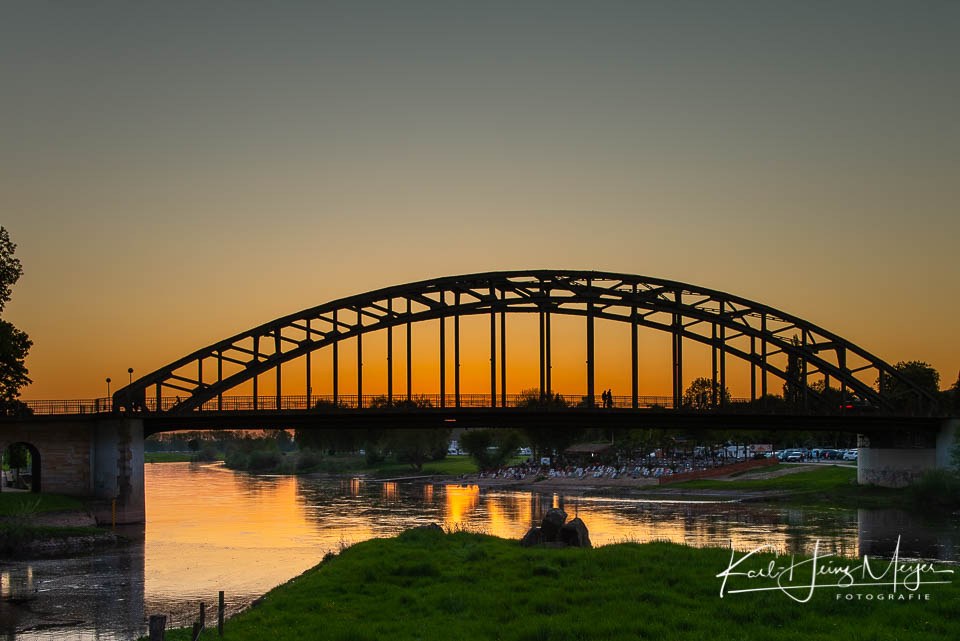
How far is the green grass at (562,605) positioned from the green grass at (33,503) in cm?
3042

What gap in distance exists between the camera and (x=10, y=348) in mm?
57594

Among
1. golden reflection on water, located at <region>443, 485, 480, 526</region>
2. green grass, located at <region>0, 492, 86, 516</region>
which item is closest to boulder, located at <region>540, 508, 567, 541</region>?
golden reflection on water, located at <region>443, 485, 480, 526</region>

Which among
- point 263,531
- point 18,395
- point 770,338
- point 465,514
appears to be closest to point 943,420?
point 770,338

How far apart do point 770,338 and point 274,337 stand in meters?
37.1

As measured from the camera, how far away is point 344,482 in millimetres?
120875

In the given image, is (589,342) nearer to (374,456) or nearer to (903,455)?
(903,455)

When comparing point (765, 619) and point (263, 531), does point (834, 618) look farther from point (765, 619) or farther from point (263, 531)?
point (263, 531)

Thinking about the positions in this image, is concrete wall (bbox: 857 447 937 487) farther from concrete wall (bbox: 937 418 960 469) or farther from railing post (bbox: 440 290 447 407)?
railing post (bbox: 440 290 447 407)

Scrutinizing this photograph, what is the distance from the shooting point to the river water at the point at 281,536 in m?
32.6

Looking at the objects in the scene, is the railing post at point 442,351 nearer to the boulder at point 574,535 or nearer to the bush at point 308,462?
the boulder at point 574,535

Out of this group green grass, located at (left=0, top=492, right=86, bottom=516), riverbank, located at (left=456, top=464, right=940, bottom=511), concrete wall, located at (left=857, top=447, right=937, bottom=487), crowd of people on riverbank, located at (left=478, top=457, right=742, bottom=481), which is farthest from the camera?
crowd of people on riverbank, located at (left=478, top=457, right=742, bottom=481)

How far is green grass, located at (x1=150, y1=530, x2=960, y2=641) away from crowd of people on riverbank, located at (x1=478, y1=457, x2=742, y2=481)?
70379 mm
